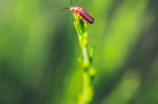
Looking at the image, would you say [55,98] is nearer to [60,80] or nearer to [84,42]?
[60,80]

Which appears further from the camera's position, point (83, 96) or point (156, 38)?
point (156, 38)

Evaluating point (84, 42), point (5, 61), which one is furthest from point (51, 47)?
point (84, 42)

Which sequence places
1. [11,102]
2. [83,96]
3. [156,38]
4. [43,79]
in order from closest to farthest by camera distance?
[83,96]
[11,102]
[43,79]
[156,38]

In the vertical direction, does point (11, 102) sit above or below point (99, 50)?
below

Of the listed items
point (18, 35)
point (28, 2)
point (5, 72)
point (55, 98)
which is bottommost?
A: point (55, 98)

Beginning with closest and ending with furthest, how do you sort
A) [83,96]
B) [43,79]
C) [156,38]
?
[83,96] → [43,79] → [156,38]

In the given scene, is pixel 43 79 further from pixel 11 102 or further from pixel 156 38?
pixel 156 38

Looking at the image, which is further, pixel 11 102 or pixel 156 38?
pixel 156 38

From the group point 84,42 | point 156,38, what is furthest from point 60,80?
point 156,38

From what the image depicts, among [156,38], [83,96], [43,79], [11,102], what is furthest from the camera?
[156,38]
